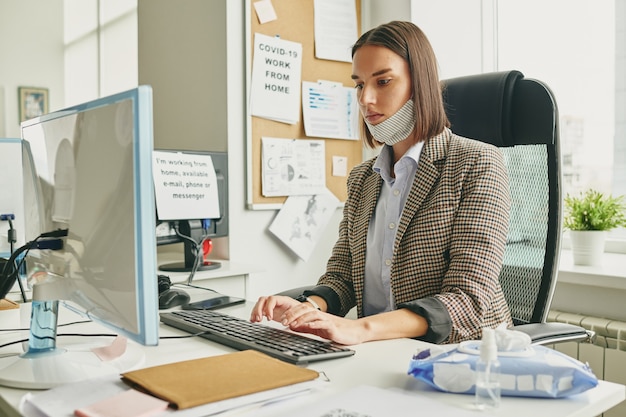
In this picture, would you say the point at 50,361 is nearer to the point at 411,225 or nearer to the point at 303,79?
the point at 411,225

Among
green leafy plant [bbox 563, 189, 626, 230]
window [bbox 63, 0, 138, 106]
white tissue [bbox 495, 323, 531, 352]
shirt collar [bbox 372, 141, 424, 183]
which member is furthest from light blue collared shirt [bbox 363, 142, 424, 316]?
window [bbox 63, 0, 138, 106]

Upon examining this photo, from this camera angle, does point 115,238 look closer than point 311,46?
Yes

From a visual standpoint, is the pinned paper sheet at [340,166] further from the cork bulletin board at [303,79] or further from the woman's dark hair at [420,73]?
the woman's dark hair at [420,73]

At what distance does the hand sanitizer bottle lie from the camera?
79 cm

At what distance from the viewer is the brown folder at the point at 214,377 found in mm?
787

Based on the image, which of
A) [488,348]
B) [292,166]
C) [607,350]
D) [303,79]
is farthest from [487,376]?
[303,79]

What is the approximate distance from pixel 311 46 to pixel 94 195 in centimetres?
192

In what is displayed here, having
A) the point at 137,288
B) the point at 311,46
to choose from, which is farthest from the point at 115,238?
the point at 311,46

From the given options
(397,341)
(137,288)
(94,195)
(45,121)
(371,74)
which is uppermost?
(371,74)

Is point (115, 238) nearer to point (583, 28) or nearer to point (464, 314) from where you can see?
point (464, 314)

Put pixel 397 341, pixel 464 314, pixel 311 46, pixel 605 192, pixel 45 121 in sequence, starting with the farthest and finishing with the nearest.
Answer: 1. pixel 311 46
2. pixel 605 192
3. pixel 464 314
4. pixel 397 341
5. pixel 45 121

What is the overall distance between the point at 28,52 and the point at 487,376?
158 inches

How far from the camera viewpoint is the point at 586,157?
2.43 metres

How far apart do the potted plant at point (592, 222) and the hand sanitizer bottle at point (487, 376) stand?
1537mm
